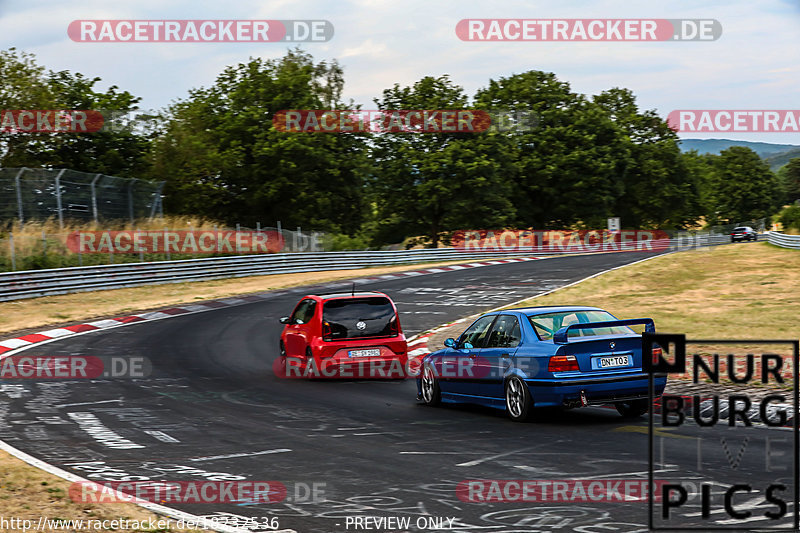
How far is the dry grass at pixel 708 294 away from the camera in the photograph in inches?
780

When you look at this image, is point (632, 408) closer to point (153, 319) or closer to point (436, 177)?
point (153, 319)

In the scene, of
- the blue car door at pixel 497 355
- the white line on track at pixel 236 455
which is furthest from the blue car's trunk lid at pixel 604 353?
the white line on track at pixel 236 455

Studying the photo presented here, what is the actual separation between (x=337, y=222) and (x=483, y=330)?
5094 cm

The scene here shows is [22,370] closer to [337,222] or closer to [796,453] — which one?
[796,453]

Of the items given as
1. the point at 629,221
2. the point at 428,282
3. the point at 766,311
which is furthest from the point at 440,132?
the point at 766,311

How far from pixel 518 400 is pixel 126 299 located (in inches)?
941

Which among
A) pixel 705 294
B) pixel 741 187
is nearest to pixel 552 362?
pixel 705 294

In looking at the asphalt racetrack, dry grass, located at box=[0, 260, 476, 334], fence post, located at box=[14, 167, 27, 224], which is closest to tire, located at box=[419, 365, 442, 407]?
the asphalt racetrack

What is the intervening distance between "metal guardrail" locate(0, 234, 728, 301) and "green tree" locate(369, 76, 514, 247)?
946 centimetres

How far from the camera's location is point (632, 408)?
36.6 feet

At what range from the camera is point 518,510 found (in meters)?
6.54

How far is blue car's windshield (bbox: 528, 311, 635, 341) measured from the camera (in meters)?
10.7

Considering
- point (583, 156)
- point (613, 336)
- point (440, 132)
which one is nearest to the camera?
point (613, 336)

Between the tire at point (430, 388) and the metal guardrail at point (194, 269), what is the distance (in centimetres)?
2126
